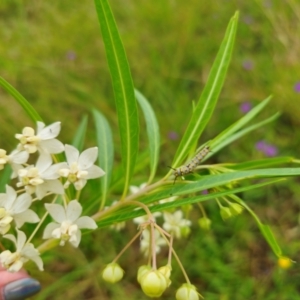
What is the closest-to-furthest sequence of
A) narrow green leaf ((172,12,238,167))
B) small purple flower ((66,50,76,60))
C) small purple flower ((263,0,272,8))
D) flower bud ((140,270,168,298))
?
flower bud ((140,270,168,298))
narrow green leaf ((172,12,238,167))
small purple flower ((66,50,76,60))
small purple flower ((263,0,272,8))

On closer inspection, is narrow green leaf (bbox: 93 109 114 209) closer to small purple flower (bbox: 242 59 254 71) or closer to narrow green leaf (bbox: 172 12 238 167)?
narrow green leaf (bbox: 172 12 238 167)

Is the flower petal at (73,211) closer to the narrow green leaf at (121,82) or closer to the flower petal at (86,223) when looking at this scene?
the flower petal at (86,223)

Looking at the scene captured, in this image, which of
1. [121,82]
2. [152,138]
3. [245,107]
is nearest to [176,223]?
[152,138]

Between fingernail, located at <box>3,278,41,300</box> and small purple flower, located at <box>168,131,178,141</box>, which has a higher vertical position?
fingernail, located at <box>3,278,41,300</box>

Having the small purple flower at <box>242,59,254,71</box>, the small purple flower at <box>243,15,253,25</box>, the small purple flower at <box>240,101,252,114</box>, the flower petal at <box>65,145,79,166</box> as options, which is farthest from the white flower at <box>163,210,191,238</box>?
the small purple flower at <box>243,15,253,25</box>

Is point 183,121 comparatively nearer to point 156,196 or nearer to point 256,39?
point 256,39

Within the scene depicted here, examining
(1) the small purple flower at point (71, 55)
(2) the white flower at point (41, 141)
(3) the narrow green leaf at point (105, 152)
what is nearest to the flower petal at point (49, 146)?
(2) the white flower at point (41, 141)

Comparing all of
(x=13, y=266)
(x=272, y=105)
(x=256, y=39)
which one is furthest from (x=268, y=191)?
(x=13, y=266)

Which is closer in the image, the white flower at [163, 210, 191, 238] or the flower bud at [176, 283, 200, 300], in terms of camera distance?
the flower bud at [176, 283, 200, 300]

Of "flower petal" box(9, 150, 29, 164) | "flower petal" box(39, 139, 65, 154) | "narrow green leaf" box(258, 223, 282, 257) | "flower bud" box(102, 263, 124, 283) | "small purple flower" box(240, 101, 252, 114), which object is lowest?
"small purple flower" box(240, 101, 252, 114)
